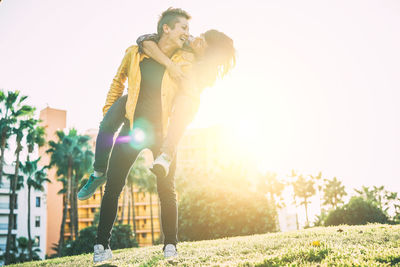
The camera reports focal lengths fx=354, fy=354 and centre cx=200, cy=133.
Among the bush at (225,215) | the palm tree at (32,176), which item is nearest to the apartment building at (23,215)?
the palm tree at (32,176)

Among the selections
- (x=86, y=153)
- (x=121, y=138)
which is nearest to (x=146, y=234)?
(x=86, y=153)

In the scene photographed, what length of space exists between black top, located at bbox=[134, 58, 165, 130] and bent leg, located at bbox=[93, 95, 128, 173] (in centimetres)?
24

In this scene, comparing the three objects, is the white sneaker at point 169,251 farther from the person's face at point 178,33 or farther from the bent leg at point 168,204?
the person's face at point 178,33

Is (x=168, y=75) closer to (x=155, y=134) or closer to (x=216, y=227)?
(x=155, y=134)

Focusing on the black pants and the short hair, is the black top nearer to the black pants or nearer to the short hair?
the black pants

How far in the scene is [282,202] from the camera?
283 feet

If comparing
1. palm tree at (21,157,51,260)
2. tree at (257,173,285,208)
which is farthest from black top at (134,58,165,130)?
tree at (257,173,285,208)

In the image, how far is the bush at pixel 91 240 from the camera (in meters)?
20.2

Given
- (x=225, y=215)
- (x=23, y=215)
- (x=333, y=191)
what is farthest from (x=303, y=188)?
(x=225, y=215)

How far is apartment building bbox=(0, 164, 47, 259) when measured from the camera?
55.1 m

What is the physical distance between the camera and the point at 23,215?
194 ft

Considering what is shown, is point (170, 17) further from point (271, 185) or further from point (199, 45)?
point (271, 185)

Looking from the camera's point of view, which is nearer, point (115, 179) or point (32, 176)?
point (115, 179)

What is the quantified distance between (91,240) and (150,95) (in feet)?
61.5
